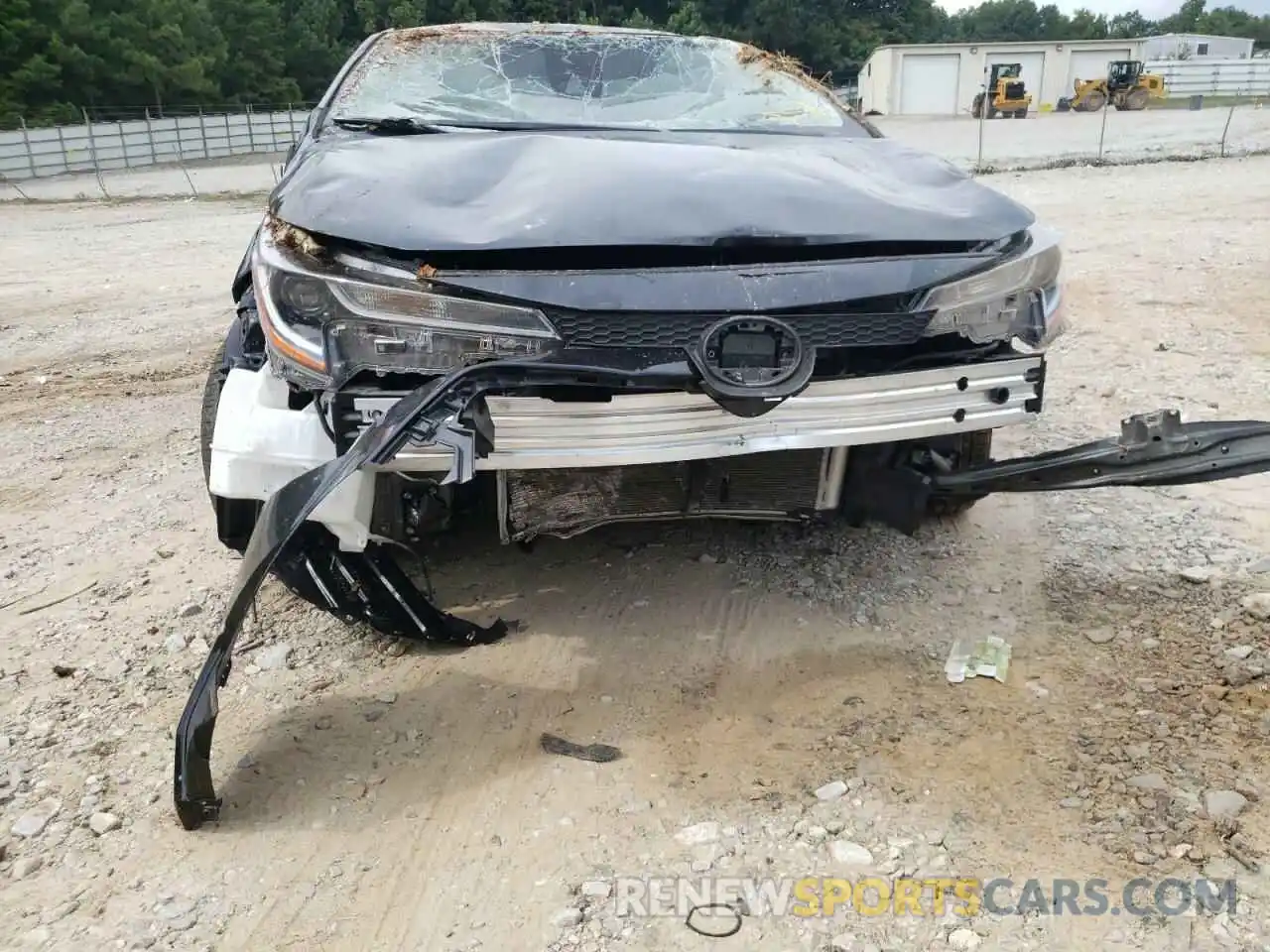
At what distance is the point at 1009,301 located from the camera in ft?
8.14

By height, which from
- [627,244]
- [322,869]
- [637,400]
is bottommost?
[322,869]

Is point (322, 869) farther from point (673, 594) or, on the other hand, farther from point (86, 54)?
point (86, 54)

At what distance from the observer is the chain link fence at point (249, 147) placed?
736 inches

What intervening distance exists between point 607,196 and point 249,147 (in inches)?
1441

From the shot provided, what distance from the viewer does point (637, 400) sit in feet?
7.27

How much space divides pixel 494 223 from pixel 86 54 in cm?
4192

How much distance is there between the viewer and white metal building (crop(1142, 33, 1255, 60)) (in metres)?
62.2

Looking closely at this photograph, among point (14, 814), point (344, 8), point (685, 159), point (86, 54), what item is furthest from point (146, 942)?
point (344, 8)

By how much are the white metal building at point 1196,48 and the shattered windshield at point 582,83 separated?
67900 mm

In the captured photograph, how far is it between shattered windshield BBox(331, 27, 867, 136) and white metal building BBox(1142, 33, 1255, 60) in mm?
67900

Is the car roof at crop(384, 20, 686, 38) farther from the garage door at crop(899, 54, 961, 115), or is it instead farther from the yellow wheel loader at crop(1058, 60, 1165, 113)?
the garage door at crop(899, 54, 961, 115)

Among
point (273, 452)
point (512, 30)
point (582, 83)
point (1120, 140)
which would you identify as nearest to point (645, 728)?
point (273, 452)

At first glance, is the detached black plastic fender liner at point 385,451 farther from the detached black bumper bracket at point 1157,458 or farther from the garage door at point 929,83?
the garage door at point 929,83

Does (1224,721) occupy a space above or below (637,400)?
below
